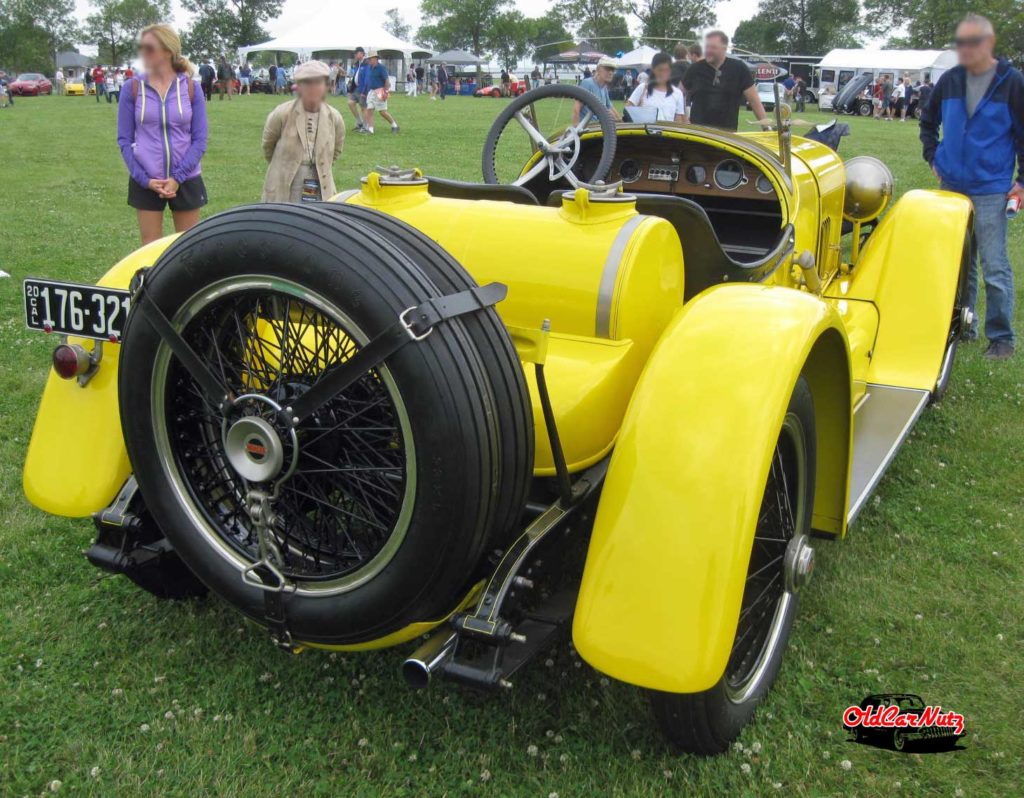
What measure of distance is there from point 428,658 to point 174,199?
14.9 feet

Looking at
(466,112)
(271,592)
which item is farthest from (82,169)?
(466,112)

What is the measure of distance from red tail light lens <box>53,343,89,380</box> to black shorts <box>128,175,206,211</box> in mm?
3215

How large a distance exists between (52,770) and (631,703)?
1.58 metres

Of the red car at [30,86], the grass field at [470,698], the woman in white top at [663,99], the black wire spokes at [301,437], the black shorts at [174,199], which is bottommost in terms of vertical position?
the grass field at [470,698]

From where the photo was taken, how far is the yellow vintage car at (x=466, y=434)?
6.59 feet

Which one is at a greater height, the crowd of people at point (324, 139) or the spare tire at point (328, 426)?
the crowd of people at point (324, 139)

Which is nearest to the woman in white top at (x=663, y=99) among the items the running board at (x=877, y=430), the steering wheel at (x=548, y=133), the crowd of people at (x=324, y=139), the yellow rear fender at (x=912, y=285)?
the crowd of people at (x=324, y=139)

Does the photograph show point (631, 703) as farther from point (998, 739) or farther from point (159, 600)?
point (159, 600)

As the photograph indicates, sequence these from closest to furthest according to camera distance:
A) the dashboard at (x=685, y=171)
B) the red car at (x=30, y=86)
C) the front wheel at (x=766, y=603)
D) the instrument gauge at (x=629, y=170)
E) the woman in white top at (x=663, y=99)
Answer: the front wheel at (x=766, y=603), the dashboard at (x=685, y=171), the instrument gauge at (x=629, y=170), the woman in white top at (x=663, y=99), the red car at (x=30, y=86)

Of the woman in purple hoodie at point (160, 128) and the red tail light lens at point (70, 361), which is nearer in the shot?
the red tail light lens at point (70, 361)

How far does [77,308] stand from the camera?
8.91 ft

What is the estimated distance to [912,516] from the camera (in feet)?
12.6

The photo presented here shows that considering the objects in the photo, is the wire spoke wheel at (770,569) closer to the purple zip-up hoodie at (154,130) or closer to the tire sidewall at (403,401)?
the tire sidewall at (403,401)

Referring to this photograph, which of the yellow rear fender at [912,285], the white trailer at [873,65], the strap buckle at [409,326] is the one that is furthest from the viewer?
the white trailer at [873,65]
